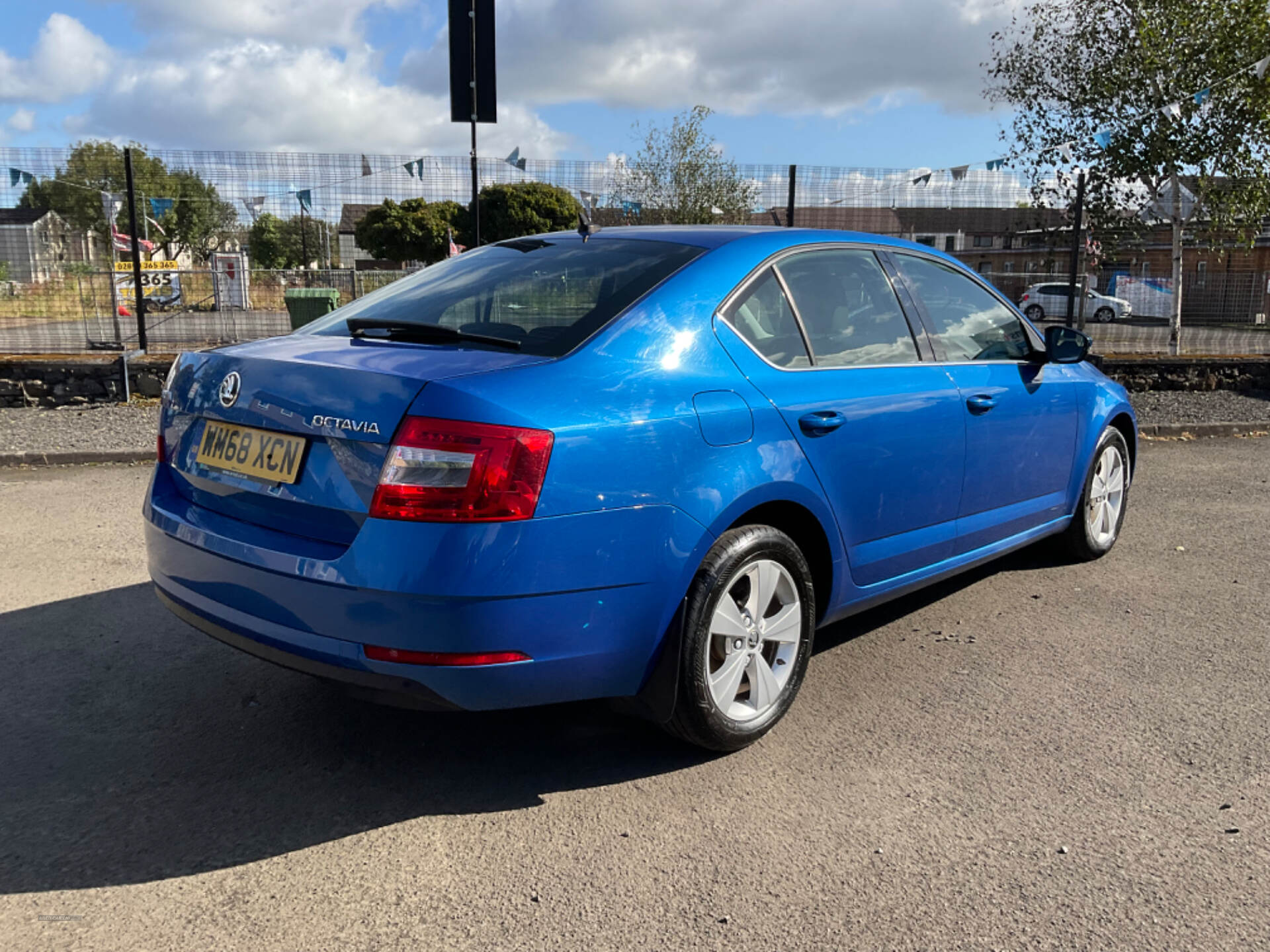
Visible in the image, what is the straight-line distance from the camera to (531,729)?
3.30 metres

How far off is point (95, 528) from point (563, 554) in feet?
14.7

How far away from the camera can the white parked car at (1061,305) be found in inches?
635

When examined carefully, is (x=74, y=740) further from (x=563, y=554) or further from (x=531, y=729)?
(x=563, y=554)

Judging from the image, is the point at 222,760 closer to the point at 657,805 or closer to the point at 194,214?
the point at 657,805

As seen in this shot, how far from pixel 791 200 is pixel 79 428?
7541 mm

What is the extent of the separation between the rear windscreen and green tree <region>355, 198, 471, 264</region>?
48.2 metres

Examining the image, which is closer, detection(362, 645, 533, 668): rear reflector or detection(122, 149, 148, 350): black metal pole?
detection(362, 645, 533, 668): rear reflector

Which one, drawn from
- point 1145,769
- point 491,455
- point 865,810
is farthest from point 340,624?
point 1145,769

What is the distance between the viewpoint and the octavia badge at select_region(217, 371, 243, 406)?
282cm

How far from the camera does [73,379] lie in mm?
9812

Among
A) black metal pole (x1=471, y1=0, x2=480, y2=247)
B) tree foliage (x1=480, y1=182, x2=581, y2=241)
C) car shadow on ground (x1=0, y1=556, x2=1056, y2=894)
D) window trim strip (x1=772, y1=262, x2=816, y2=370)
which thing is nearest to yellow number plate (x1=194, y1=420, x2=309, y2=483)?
car shadow on ground (x1=0, y1=556, x2=1056, y2=894)

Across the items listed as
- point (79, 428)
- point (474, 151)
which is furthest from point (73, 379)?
point (474, 151)

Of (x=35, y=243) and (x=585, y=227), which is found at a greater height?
(x=35, y=243)

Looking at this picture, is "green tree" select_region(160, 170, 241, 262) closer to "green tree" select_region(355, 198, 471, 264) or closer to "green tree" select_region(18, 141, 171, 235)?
"green tree" select_region(18, 141, 171, 235)
